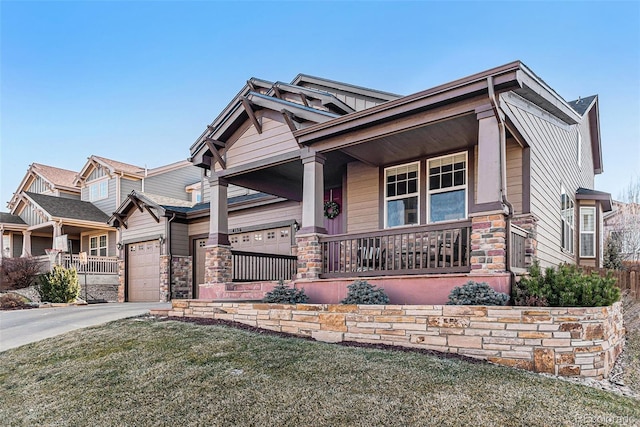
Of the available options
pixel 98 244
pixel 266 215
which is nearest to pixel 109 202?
pixel 98 244

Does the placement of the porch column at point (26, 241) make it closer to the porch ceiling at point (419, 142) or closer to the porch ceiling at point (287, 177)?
the porch ceiling at point (287, 177)

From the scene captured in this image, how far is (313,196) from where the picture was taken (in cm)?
851

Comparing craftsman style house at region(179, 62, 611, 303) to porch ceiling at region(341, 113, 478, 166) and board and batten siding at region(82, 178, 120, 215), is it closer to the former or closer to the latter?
porch ceiling at region(341, 113, 478, 166)

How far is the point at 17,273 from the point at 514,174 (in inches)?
773

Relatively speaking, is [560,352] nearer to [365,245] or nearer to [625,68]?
[365,245]

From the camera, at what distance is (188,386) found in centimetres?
482

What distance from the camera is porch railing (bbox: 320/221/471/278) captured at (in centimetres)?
678

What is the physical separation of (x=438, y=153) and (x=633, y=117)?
51.9ft

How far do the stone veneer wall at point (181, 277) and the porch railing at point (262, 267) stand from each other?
5.35 meters

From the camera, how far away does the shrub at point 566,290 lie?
5.58 metres

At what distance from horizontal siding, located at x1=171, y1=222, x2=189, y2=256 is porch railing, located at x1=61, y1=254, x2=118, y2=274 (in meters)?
5.79

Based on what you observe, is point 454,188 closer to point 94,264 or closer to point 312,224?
point 312,224

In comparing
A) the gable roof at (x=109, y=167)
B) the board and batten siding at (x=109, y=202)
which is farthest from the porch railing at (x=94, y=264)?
the gable roof at (x=109, y=167)

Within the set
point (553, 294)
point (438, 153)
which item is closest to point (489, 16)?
point (438, 153)
